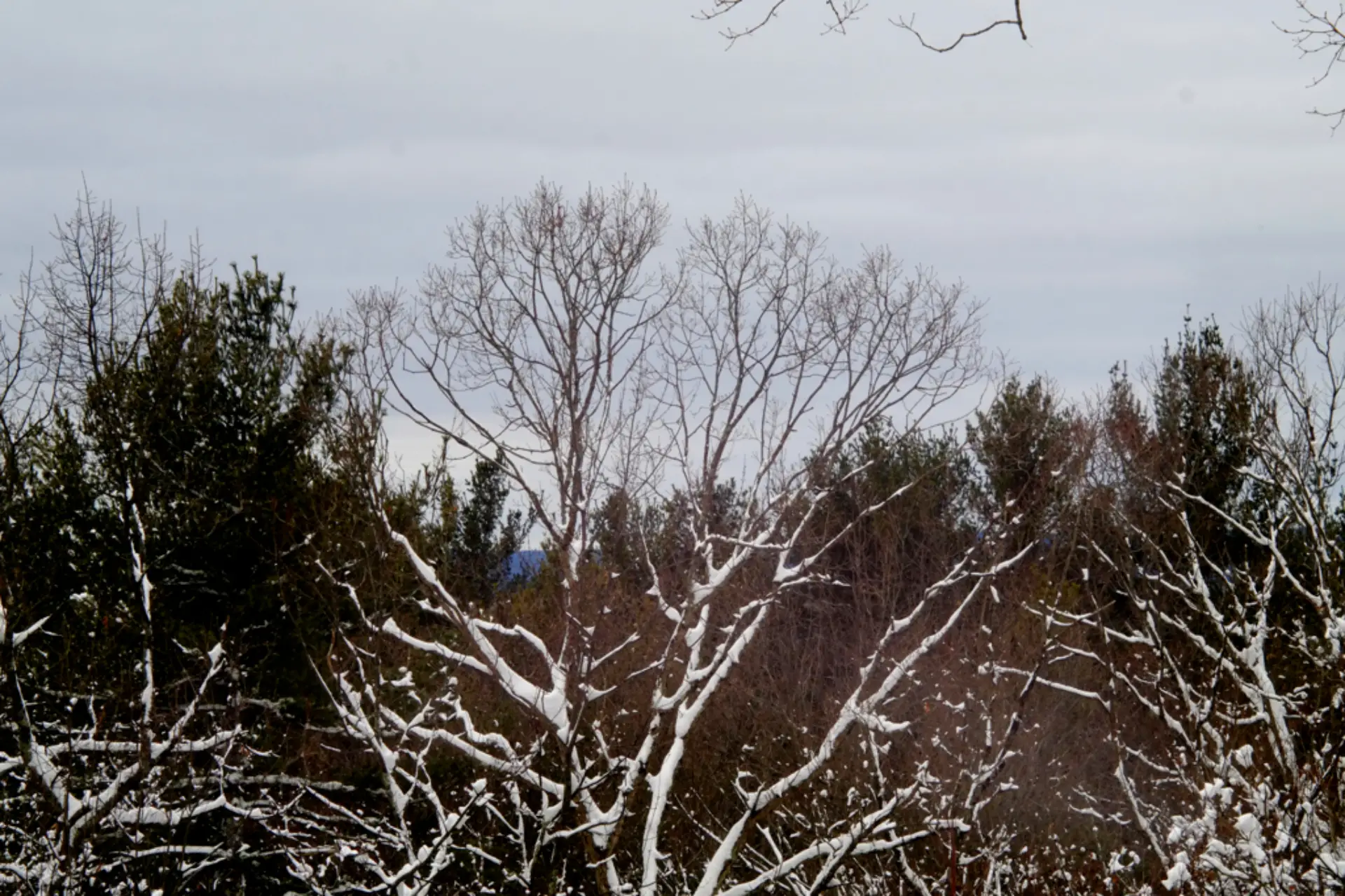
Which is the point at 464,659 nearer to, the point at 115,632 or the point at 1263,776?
the point at 115,632

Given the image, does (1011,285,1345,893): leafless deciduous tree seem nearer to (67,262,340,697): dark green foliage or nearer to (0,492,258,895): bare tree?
(0,492,258,895): bare tree

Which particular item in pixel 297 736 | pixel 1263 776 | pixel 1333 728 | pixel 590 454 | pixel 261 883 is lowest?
pixel 261 883

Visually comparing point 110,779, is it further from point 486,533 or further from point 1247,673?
point 486,533

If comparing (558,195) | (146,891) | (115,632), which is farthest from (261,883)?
(558,195)

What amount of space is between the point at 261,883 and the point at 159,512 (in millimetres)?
4043

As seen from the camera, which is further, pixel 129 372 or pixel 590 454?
pixel 590 454

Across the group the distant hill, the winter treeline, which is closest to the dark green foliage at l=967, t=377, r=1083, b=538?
the winter treeline

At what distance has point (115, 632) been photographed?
12.6m

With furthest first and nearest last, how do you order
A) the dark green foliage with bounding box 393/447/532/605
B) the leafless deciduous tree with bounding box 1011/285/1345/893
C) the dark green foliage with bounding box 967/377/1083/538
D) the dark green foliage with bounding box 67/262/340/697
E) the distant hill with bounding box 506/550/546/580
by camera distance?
the distant hill with bounding box 506/550/546/580
the dark green foliage with bounding box 393/447/532/605
the dark green foliage with bounding box 967/377/1083/538
the dark green foliage with bounding box 67/262/340/697
the leafless deciduous tree with bounding box 1011/285/1345/893

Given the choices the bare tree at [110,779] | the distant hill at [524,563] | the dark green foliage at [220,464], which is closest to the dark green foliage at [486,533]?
the distant hill at [524,563]

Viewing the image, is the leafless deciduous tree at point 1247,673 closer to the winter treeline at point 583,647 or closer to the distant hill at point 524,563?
the winter treeline at point 583,647

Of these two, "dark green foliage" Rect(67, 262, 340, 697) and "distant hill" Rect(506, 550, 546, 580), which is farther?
"distant hill" Rect(506, 550, 546, 580)

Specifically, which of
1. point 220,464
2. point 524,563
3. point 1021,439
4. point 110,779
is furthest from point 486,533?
point 110,779

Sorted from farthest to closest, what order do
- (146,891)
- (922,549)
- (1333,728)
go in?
(922,549) < (146,891) < (1333,728)
